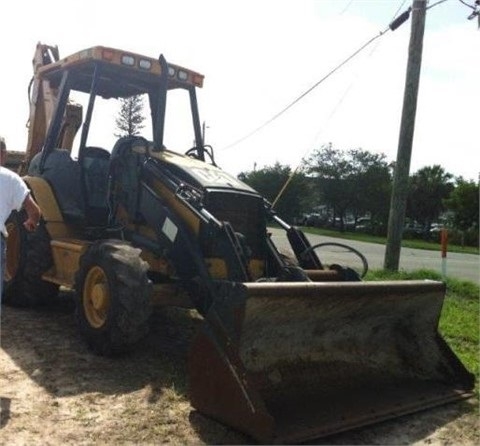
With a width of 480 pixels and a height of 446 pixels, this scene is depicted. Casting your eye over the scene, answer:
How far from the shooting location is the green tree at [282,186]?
2208 inches

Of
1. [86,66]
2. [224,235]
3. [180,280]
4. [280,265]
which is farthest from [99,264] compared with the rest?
[86,66]

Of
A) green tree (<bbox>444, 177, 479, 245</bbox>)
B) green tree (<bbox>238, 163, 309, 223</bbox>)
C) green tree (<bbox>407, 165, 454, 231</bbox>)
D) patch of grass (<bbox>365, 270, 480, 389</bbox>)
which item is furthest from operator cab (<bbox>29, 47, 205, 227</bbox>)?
green tree (<bbox>407, 165, 454, 231</bbox>)

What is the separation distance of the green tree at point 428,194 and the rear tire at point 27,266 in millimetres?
53164

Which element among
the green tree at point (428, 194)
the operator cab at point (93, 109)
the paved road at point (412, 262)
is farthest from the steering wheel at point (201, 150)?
the green tree at point (428, 194)

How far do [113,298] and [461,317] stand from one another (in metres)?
4.88

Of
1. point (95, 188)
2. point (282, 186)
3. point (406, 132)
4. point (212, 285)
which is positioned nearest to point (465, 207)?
point (282, 186)

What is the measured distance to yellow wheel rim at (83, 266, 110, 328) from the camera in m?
5.16

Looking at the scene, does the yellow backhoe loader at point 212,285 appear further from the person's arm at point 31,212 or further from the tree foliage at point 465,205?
the tree foliage at point 465,205

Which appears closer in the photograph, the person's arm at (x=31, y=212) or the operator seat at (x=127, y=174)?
the person's arm at (x=31, y=212)

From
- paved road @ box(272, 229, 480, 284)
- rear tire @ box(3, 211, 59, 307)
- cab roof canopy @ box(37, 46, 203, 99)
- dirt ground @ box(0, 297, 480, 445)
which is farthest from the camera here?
Answer: paved road @ box(272, 229, 480, 284)

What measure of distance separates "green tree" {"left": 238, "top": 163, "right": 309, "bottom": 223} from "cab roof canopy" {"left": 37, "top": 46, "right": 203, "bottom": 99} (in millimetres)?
45380

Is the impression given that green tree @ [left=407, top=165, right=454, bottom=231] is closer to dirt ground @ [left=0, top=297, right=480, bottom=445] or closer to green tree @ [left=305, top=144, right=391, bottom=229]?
green tree @ [left=305, top=144, right=391, bottom=229]

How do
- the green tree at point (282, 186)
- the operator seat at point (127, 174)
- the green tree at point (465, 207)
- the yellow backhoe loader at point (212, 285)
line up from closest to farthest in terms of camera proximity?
the yellow backhoe loader at point (212, 285) → the operator seat at point (127, 174) → the green tree at point (465, 207) → the green tree at point (282, 186)

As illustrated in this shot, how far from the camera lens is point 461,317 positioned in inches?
307
